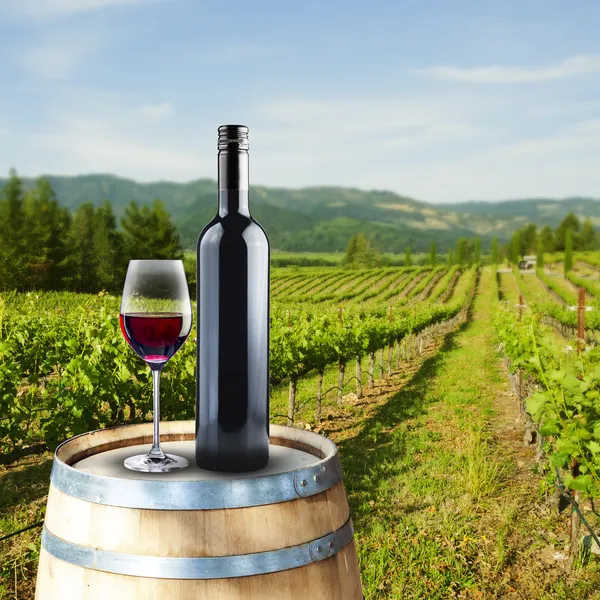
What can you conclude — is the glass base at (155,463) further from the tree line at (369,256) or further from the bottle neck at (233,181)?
the tree line at (369,256)

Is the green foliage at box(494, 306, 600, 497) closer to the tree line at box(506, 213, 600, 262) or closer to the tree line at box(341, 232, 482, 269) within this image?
the tree line at box(341, 232, 482, 269)

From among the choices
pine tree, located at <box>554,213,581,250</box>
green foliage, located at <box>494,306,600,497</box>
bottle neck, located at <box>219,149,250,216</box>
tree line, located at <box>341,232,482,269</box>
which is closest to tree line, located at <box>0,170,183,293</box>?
tree line, located at <box>341,232,482,269</box>

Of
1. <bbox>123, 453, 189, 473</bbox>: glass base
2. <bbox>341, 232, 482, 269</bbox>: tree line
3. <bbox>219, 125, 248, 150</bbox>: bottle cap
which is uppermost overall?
<bbox>219, 125, 248, 150</bbox>: bottle cap

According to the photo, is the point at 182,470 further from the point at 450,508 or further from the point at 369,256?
the point at 369,256

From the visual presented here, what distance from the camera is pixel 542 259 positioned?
9656cm

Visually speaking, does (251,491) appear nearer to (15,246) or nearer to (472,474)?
(472,474)

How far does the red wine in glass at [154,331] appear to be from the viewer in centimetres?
166

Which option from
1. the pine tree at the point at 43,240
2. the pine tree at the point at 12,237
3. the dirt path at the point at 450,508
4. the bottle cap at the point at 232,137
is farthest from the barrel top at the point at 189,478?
the pine tree at the point at 43,240

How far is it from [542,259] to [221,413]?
333 feet

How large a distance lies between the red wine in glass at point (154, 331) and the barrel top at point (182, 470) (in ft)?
0.91

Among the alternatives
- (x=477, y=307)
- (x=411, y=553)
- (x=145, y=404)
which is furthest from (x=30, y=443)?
(x=477, y=307)

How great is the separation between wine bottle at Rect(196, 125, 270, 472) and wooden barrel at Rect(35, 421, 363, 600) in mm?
136

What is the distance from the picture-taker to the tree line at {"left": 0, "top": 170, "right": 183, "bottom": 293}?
180 feet

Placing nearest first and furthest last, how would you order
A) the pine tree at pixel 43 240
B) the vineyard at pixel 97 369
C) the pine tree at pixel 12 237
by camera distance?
the vineyard at pixel 97 369, the pine tree at pixel 12 237, the pine tree at pixel 43 240
